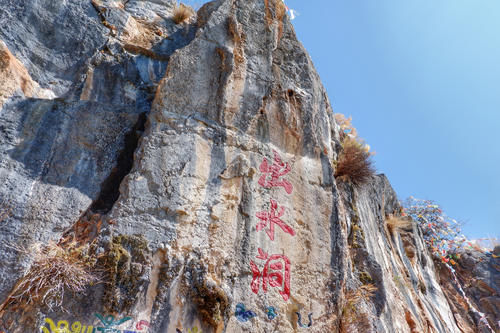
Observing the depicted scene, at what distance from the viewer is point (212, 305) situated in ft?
11.4

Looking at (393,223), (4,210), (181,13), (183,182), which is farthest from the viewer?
(393,223)

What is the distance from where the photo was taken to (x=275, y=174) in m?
4.64

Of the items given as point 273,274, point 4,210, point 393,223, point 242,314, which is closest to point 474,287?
point 393,223

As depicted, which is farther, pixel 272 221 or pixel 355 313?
pixel 355 313

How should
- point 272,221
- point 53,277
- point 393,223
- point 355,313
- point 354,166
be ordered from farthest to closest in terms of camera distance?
point 393,223 → point 354,166 → point 355,313 → point 272,221 → point 53,277

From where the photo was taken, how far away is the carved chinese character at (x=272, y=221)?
422 centimetres

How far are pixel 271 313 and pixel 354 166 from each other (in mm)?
3214

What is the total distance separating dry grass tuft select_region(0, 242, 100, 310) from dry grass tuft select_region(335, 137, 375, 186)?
4.12 metres

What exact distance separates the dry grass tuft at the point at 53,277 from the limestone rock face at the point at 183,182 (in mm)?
46

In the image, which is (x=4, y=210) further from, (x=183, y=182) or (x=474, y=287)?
(x=474, y=287)

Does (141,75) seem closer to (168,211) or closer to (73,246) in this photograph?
(168,211)

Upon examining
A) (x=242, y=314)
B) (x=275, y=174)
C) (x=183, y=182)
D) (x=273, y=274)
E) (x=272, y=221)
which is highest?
(x=275, y=174)

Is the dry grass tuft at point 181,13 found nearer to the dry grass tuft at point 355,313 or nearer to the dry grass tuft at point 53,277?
the dry grass tuft at point 53,277

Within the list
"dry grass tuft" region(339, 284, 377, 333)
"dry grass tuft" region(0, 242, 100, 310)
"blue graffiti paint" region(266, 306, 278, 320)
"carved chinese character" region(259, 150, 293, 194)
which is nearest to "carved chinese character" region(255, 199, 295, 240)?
"carved chinese character" region(259, 150, 293, 194)
